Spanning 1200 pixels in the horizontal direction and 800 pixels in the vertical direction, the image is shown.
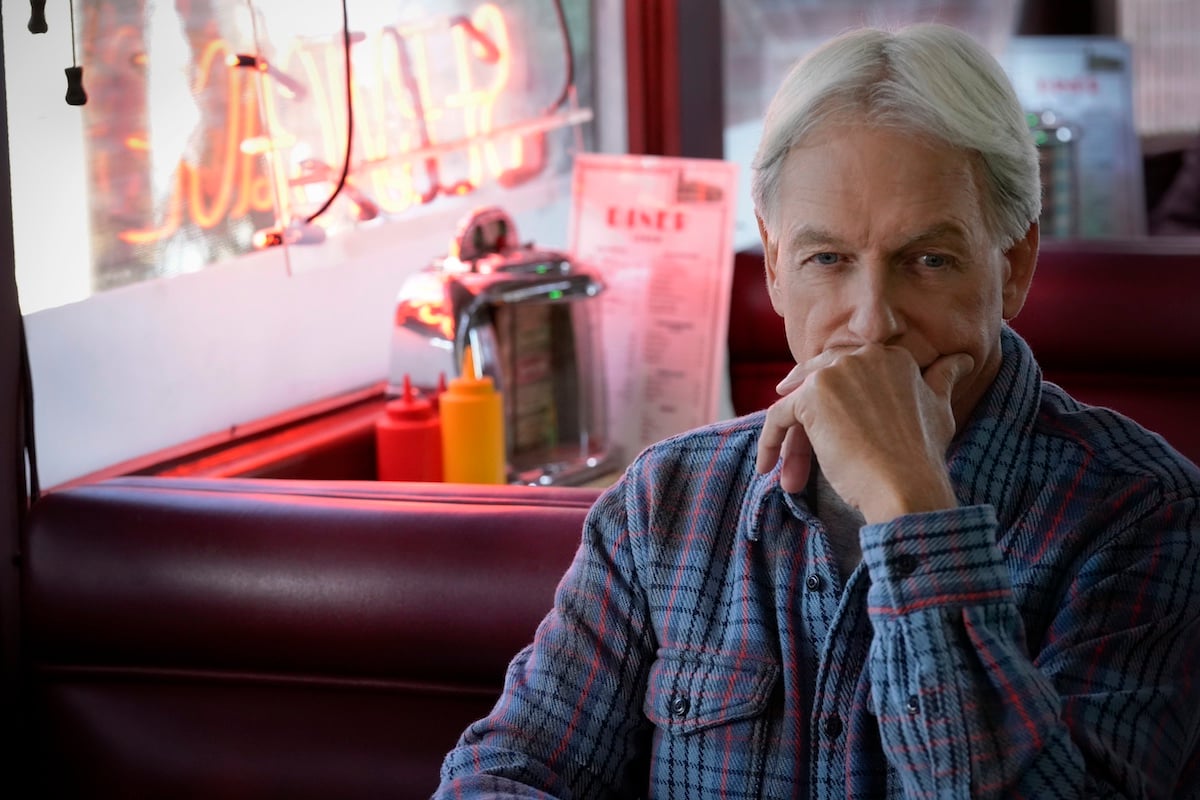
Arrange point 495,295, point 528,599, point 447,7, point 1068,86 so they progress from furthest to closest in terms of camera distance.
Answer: point 1068,86, point 447,7, point 495,295, point 528,599

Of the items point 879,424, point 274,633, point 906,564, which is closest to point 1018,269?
point 879,424

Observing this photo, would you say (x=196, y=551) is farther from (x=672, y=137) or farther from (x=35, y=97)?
(x=672, y=137)

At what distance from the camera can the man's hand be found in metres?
1.12

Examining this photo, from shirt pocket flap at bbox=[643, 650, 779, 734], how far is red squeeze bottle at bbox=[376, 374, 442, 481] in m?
0.83

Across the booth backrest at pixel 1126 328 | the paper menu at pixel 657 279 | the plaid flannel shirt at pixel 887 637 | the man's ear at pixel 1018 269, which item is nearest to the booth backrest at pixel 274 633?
the plaid flannel shirt at pixel 887 637

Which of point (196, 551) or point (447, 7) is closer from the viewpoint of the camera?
point (196, 551)

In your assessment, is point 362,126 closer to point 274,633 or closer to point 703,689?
point 274,633

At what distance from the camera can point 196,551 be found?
5.06 ft

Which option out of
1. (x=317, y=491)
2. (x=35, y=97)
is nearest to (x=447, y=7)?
(x=35, y=97)

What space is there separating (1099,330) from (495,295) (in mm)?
1148

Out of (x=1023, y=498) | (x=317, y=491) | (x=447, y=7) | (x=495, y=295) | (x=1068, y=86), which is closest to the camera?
(x=1023, y=498)

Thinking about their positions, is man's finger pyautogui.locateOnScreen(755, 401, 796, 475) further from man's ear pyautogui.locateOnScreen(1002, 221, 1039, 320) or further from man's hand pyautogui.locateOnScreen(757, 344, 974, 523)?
man's ear pyautogui.locateOnScreen(1002, 221, 1039, 320)

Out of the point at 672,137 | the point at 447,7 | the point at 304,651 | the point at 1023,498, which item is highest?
the point at 447,7

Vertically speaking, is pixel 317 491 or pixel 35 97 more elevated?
pixel 35 97
